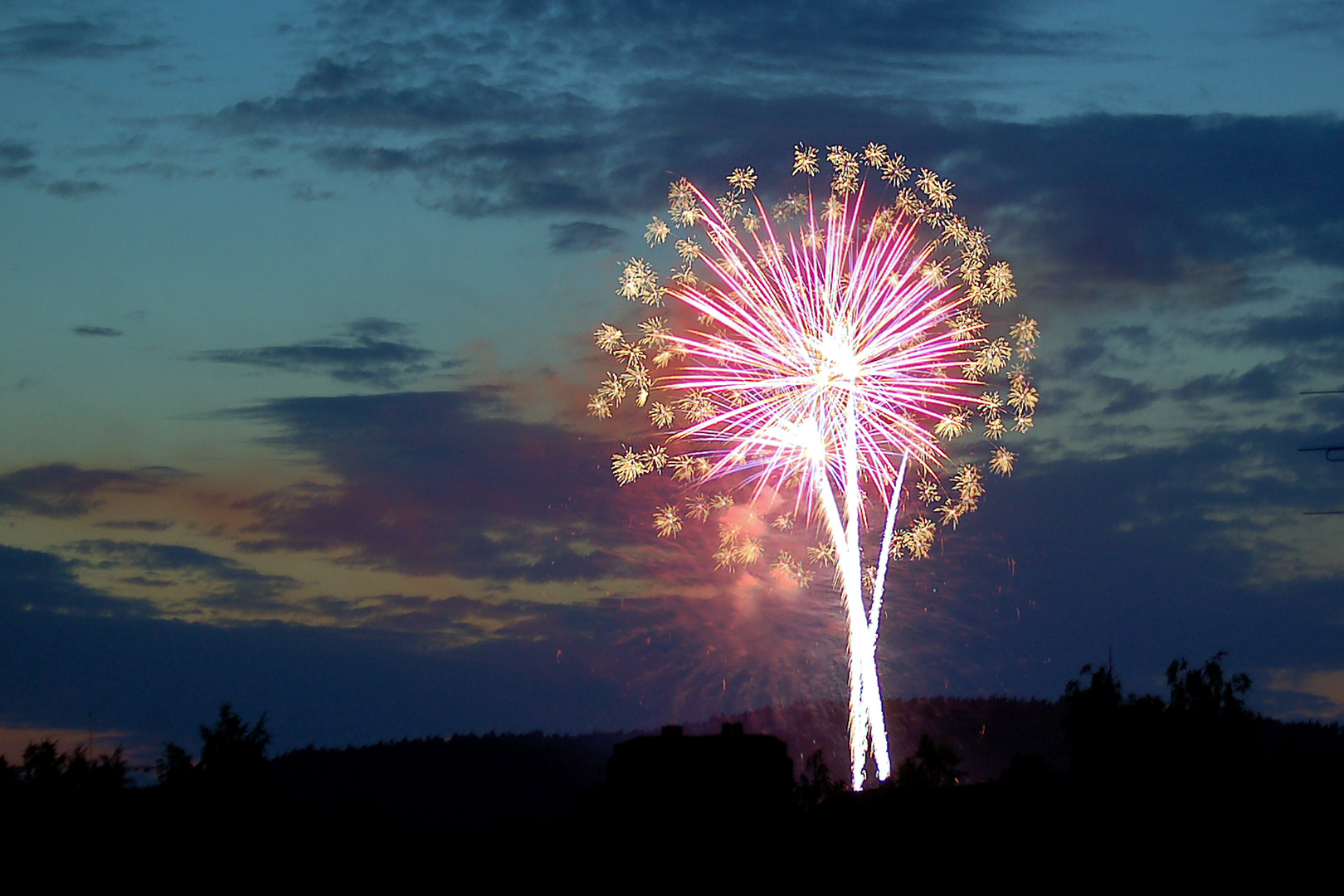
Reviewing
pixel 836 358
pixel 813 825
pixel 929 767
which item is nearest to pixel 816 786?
pixel 929 767

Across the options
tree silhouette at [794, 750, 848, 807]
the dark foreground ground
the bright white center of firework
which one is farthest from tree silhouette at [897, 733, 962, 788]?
the bright white center of firework

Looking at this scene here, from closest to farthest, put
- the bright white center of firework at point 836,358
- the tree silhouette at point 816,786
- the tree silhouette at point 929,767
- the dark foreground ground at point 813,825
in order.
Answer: the dark foreground ground at point 813,825 < the tree silhouette at point 929,767 < the tree silhouette at point 816,786 < the bright white center of firework at point 836,358

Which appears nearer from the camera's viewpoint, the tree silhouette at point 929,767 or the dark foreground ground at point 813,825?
the dark foreground ground at point 813,825

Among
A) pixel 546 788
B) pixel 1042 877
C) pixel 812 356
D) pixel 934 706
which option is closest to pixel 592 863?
pixel 1042 877

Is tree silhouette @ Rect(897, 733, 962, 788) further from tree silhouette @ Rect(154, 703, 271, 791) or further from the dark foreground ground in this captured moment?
tree silhouette @ Rect(154, 703, 271, 791)

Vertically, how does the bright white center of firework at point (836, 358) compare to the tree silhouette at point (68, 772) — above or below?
above

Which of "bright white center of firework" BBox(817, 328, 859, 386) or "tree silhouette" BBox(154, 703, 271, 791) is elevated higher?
"bright white center of firework" BBox(817, 328, 859, 386)

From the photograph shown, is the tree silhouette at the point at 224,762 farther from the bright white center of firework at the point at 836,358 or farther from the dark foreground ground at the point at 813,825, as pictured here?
the bright white center of firework at the point at 836,358

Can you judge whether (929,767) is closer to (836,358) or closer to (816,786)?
(816,786)

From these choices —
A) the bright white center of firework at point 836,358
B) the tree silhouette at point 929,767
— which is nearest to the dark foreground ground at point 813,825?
the tree silhouette at point 929,767

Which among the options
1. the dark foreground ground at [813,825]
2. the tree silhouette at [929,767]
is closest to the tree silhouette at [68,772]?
the dark foreground ground at [813,825]

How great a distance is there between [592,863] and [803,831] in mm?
3366

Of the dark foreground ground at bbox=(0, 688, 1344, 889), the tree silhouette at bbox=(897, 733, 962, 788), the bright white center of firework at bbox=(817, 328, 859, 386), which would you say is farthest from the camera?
the bright white center of firework at bbox=(817, 328, 859, 386)

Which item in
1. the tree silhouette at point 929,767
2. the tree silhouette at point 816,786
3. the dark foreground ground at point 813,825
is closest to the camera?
the dark foreground ground at point 813,825
